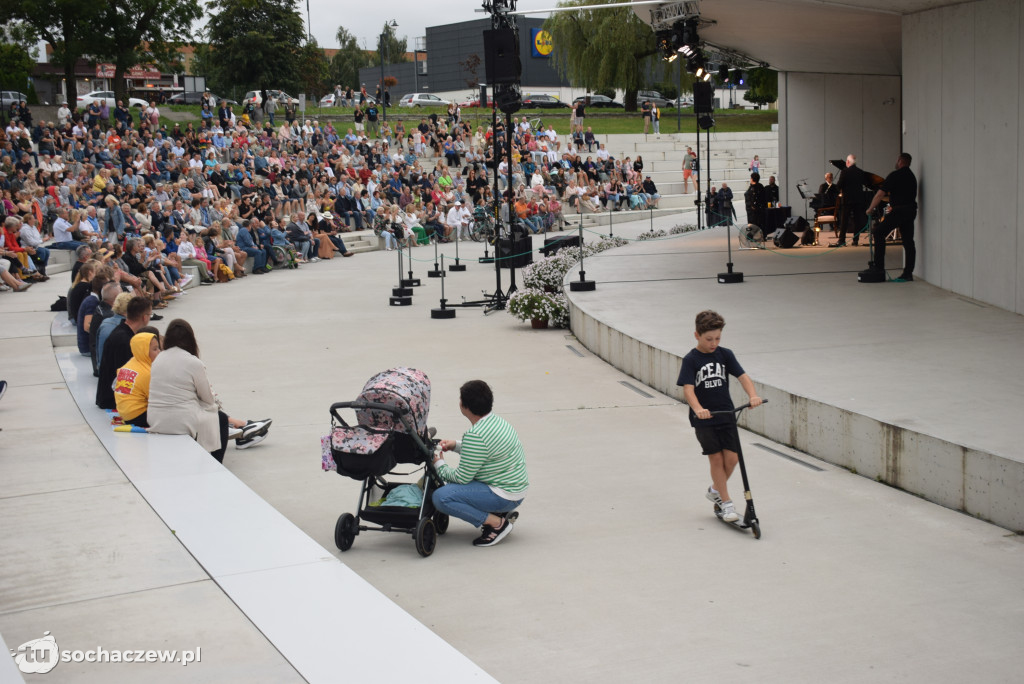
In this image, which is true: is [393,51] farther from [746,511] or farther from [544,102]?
[746,511]

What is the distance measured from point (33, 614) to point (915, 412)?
19.1 feet

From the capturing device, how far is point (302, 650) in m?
4.35

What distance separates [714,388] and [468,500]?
5.45 feet

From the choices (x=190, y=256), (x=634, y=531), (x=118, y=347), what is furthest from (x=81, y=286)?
(x=190, y=256)

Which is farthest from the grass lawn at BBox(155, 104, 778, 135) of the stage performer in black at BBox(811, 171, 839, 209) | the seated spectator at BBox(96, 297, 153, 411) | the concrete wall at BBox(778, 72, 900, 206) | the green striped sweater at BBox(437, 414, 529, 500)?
the green striped sweater at BBox(437, 414, 529, 500)

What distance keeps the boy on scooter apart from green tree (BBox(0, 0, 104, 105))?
142ft

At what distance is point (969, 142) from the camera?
1280 cm

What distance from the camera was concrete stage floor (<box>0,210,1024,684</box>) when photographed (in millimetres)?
4703

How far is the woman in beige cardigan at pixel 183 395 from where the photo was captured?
776 cm

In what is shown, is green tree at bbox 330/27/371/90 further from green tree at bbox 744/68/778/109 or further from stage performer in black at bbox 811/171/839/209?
stage performer in black at bbox 811/171/839/209

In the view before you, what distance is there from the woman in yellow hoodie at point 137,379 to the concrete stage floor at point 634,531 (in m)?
0.46

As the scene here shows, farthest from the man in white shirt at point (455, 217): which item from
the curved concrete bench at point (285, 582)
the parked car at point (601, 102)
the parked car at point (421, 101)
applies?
the parked car at point (601, 102)

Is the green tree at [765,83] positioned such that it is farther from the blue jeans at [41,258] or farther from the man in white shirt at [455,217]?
the blue jeans at [41,258]

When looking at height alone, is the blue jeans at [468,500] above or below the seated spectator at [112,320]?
below
